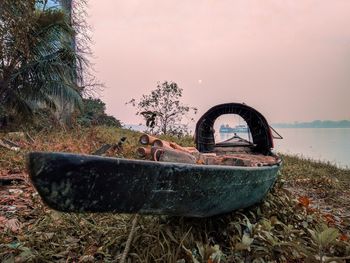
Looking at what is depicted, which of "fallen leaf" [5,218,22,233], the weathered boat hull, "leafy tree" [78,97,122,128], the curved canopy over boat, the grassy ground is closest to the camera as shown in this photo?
the weathered boat hull

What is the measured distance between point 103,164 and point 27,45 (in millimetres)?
8892

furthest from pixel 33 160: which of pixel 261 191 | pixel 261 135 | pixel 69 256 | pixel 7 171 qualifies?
pixel 261 135

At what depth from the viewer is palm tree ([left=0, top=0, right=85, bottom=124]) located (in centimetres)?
983

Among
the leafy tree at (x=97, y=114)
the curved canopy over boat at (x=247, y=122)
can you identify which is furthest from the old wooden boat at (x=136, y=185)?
the leafy tree at (x=97, y=114)

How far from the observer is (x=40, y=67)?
1017 centimetres

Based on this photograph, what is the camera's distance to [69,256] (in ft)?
8.48

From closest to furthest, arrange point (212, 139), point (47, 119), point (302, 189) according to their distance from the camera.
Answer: point (212, 139) → point (302, 189) → point (47, 119)

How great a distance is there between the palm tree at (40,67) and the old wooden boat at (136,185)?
8.59 meters

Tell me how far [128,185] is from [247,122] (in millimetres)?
4917

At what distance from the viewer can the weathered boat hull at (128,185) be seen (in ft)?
4.97

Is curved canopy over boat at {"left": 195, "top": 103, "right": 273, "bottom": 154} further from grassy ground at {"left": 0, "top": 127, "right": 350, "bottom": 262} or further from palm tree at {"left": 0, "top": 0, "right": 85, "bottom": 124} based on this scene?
palm tree at {"left": 0, "top": 0, "right": 85, "bottom": 124}

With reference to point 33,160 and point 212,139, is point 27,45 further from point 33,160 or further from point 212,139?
point 33,160

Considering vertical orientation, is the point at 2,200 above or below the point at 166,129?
below

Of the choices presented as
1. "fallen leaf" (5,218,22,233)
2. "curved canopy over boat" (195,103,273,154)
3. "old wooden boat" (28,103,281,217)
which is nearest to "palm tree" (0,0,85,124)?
"curved canopy over boat" (195,103,273,154)
